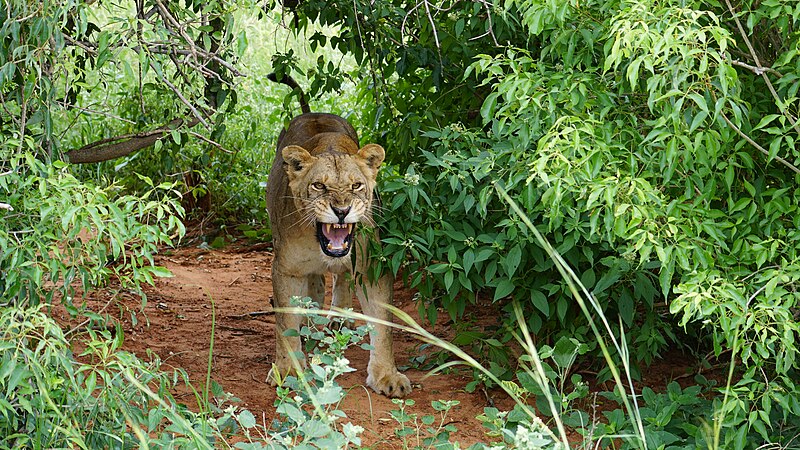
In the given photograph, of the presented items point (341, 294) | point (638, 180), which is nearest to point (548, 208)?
point (638, 180)

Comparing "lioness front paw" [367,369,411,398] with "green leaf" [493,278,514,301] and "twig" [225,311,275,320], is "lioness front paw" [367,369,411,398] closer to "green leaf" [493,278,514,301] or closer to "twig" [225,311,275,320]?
"green leaf" [493,278,514,301]

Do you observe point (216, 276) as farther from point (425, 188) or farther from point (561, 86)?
point (561, 86)

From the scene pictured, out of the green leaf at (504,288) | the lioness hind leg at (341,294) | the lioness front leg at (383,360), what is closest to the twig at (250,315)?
the lioness hind leg at (341,294)

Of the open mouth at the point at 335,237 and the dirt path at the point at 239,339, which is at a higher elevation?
the open mouth at the point at 335,237

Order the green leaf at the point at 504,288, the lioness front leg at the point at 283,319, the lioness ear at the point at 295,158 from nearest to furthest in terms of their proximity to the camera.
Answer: the green leaf at the point at 504,288
the lioness ear at the point at 295,158
the lioness front leg at the point at 283,319

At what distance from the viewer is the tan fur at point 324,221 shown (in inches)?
223

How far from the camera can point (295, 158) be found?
19.2 ft

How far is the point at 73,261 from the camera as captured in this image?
4051 mm

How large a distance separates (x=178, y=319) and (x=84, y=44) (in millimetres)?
3035

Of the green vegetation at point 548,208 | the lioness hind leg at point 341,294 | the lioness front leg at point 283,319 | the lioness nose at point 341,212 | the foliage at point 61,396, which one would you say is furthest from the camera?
the lioness hind leg at point 341,294

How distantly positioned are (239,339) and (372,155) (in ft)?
5.74

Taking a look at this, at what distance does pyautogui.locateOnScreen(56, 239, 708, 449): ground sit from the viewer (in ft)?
18.7

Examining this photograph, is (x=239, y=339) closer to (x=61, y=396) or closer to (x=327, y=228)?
(x=327, y=228)

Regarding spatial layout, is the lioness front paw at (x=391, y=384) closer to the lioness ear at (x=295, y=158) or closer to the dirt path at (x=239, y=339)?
the dirt path at (x=239, y=339)
